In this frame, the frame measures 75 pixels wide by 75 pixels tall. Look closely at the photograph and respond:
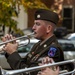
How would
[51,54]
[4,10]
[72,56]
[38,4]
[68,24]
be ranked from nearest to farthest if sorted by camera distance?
[51,54] < [4,10] < [38,4] < [72,56] < [68,24]

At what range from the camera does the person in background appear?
3.02m

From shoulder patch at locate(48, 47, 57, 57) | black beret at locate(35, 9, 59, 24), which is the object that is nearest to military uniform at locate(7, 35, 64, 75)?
shoulder patch at locate(48, 47, 57, 57)

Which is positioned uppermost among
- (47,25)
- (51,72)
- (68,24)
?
(47,25)

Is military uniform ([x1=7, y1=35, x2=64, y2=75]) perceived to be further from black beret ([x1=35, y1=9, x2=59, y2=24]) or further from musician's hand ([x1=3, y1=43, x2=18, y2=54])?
black beret ([x1=35, y1=9, x2=59, y2=24])

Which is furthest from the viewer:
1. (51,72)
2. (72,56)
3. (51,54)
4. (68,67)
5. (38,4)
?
(72,56)

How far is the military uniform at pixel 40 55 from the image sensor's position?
Answer: 2996 millimetres

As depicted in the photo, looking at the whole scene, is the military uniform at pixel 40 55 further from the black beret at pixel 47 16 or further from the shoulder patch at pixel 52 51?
the black beret at pixel 47 16

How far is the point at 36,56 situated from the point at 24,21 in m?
19.1

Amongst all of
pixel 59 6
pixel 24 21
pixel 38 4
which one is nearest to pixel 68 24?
pixel 59 6

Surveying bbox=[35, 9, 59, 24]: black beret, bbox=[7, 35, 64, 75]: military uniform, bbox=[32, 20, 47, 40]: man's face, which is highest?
bbox=[35, 9, 59, 24]: black beret

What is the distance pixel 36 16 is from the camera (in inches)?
129

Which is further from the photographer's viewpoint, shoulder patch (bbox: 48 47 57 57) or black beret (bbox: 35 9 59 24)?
black beret (bbox: 35 9 59 24)

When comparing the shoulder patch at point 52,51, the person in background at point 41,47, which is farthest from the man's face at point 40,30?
the shoulder patch at point 52,51

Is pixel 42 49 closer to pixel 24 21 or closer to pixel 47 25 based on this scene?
pixel 47 25
